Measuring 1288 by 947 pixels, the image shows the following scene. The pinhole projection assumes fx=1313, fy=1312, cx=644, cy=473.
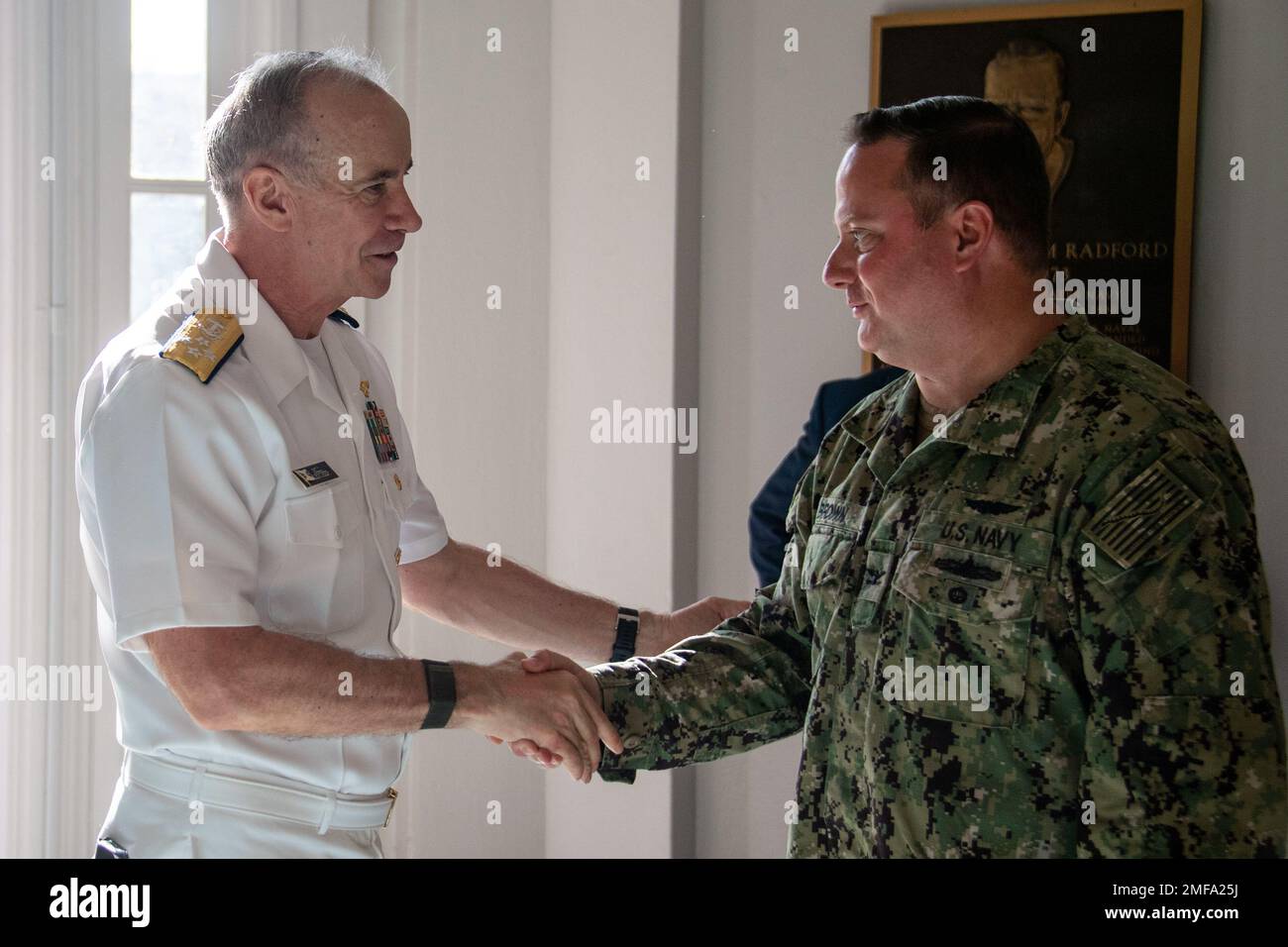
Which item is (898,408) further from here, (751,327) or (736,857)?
(736,857)

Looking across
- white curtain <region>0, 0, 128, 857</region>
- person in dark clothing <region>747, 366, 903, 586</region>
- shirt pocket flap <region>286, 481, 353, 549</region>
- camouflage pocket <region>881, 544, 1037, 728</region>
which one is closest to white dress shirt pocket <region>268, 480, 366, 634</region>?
shirt pocket flap <region>286, 481, 353, 549</region>

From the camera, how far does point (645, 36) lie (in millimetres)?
3162

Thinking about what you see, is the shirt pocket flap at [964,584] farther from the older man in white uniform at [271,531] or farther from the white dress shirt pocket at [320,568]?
the white dress shirt pocket at [320,568]

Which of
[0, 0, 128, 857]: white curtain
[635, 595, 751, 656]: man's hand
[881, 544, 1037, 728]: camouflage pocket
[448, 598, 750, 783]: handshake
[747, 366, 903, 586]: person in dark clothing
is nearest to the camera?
[881, 544, 1037, 728]: camouflage pocket

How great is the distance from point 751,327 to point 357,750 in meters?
1.74

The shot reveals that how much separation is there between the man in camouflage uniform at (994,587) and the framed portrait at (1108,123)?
4.17ft

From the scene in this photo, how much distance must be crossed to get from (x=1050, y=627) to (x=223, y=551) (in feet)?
3.52

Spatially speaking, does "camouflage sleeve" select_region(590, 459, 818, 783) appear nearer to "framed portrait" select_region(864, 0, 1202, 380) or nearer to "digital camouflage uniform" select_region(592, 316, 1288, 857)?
"digital camouflage uniform" select_region(592, 316, 1288, 857)

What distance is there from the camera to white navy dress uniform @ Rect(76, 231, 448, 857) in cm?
174

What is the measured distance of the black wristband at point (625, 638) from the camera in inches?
101

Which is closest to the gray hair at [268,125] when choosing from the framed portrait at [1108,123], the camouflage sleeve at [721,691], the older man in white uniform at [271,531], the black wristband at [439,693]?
the older man in white uniform at [271,531]

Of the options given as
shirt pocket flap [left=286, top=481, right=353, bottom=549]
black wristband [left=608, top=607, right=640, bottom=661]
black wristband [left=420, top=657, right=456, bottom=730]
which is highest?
shirt pocket flap [left=286, top=481, right=353, bottom=549]

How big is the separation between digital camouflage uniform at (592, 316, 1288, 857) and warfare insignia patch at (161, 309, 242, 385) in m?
0.89
